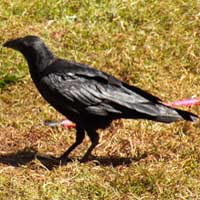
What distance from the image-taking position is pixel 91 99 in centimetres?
586

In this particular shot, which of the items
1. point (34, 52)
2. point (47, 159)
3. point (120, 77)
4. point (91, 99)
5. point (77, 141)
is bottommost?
point (47, 159)

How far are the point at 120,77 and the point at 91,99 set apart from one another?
1790 millimetres

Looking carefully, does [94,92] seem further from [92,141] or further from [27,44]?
[27,44]

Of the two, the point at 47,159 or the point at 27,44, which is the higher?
the point at 27,44

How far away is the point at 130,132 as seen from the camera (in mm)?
6488

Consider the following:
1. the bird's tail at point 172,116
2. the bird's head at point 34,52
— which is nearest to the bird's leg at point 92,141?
the bird's tail at point 172,116

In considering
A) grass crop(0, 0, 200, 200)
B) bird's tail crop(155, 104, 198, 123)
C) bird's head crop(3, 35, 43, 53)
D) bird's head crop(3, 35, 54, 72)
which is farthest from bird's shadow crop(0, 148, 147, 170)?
bird's head crop(3, 35, 43, 53)

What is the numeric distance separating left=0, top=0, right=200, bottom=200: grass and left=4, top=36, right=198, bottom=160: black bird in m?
0.34

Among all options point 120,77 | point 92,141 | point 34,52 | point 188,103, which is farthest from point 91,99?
point 120,77

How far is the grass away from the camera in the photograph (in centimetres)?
551

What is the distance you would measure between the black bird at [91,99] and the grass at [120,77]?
0.34m

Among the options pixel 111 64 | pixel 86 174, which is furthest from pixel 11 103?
pixel 86 174

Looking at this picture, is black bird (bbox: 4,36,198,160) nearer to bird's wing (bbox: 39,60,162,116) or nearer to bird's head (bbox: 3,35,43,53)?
bird's wing (bbox: 39,60,162,116)

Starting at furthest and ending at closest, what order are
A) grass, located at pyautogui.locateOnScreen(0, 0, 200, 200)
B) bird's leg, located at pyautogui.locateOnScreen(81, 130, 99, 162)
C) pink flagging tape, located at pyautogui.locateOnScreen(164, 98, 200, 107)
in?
1. pink flagging tape, located at pyautogui.locateOnScreen(164, 98, 200, 107)
2. bird's leg, located at pyautogui.locateOnScreen(81, 130, 99, 162)
3. grass, located at pyautogui.locateOnScreen(0, 0, 200, 200)
